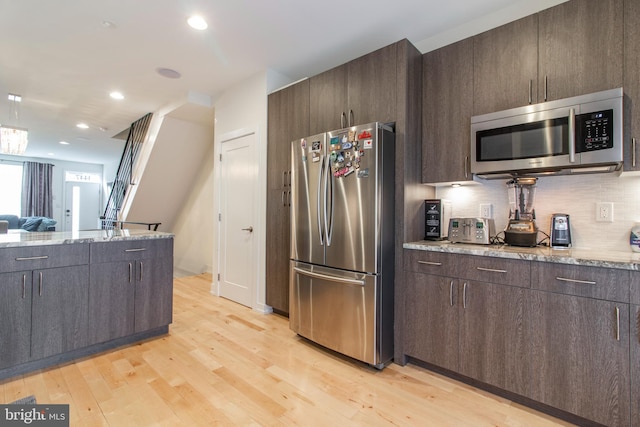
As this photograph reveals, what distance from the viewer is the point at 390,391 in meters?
1.96

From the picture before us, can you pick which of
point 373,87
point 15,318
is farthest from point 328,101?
point 15,318

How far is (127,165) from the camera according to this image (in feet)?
19.0

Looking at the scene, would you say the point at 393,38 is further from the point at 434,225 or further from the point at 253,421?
the point at 253,421

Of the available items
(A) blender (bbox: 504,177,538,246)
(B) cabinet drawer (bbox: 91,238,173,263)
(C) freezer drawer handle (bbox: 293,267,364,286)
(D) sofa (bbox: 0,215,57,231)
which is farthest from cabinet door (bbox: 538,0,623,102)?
(D) sofa (bbox: 0,215,57,231)

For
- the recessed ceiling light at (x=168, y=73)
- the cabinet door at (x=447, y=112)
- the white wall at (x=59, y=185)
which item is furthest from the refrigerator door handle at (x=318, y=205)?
the white wall at (x=59, y=185)

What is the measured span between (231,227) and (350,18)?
2.71 m

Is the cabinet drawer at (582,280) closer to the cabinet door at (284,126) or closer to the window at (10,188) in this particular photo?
the cabinet door at (284,126)

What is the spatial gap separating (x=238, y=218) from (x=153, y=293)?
1.39m

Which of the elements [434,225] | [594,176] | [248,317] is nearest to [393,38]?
[434,225]

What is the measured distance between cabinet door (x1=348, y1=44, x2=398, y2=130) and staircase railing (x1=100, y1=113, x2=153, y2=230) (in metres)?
4.06

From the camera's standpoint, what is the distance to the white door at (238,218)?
11.9ft

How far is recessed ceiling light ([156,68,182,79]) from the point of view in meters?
3.53

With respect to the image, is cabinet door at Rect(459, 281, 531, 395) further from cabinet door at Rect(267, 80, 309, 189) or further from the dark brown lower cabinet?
cabinet door at Rect(267, 80, 309, 189)

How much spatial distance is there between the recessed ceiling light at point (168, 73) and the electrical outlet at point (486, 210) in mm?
3649
